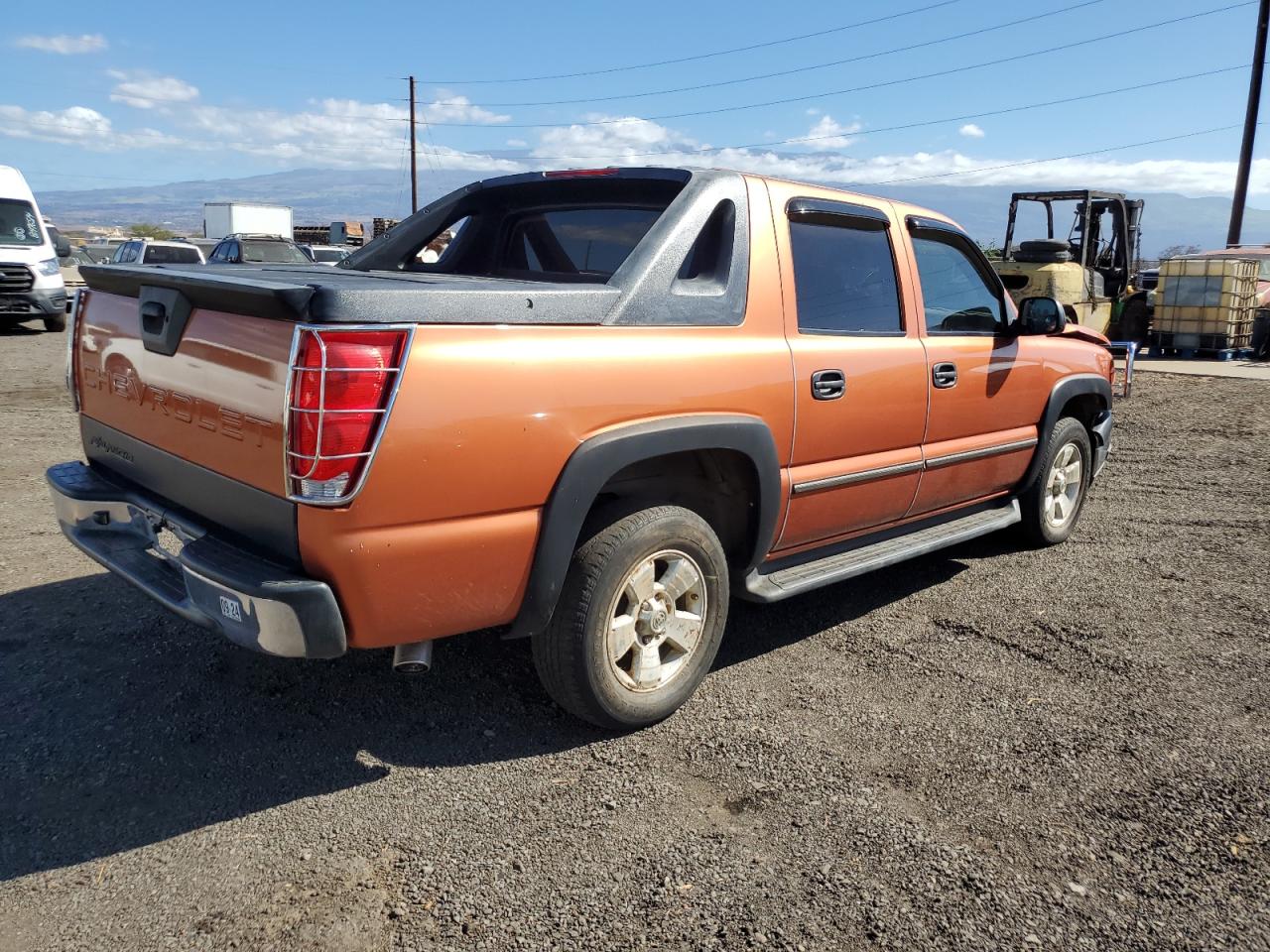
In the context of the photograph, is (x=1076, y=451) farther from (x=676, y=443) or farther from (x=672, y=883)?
(x=672, y=883)

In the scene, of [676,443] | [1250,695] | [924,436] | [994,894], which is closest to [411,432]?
[676,443]

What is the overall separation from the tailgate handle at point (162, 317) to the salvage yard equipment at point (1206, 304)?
17.6 m

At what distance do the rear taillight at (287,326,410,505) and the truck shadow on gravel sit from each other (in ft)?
3.58

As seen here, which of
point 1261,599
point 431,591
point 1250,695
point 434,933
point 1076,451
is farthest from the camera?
point 1076,451

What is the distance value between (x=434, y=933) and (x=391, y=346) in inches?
57.6

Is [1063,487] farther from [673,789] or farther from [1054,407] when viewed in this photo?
[673,789]

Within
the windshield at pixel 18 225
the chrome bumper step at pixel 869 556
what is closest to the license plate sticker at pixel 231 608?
the chrome bumper step at pixel 869 556

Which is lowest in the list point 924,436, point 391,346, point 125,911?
point 125,911

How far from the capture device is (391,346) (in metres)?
2.54

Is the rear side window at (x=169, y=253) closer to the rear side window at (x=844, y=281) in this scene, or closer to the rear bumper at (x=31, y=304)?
the rear bumper at (x=31, y=304)

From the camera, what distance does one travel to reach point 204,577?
2.70m

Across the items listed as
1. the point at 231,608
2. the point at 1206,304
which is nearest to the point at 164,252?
the point at 1206,304

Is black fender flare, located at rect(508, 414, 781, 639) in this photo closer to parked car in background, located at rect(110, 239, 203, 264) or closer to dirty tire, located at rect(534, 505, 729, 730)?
dirty tire, located at rect(534, 505, 729, 730)

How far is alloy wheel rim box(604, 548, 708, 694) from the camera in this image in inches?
128
